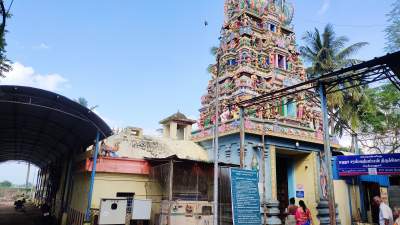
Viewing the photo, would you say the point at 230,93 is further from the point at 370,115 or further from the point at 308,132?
the point at 370,115

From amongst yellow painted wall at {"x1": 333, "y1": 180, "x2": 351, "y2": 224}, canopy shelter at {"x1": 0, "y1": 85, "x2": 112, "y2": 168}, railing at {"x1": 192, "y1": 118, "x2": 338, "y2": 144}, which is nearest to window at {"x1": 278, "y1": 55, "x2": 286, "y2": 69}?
railing at {"x1": 192, "y1": 118, "x2": 338, "y2": 144}

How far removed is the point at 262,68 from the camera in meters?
20.7

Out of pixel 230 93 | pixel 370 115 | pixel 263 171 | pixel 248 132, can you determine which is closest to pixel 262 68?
pixel 230 93

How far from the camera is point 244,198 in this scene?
10430 millimetres

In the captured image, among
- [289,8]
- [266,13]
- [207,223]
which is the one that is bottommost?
[207,223]

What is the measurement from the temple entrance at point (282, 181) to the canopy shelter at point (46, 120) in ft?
35.2

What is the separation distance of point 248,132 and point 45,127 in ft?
31.0

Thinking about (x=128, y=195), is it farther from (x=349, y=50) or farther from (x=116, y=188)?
(x=349, y=50)

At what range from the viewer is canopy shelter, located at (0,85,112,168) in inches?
404

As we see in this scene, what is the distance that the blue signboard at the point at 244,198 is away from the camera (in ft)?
33.3

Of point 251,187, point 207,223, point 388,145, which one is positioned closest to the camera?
point 251,187

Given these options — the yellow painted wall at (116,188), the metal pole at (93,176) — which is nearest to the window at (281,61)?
the yellow painted wall at (116,188)

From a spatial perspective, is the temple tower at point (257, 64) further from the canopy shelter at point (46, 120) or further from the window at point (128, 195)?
the canopy shelter at point (46, 120)

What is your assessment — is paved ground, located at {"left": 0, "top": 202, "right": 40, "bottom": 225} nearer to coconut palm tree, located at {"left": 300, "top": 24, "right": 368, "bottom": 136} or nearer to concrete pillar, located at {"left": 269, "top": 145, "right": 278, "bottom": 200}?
concrete pillar, located at {"left": 269, "top": 145, "right": 278, "bottom": 200}
